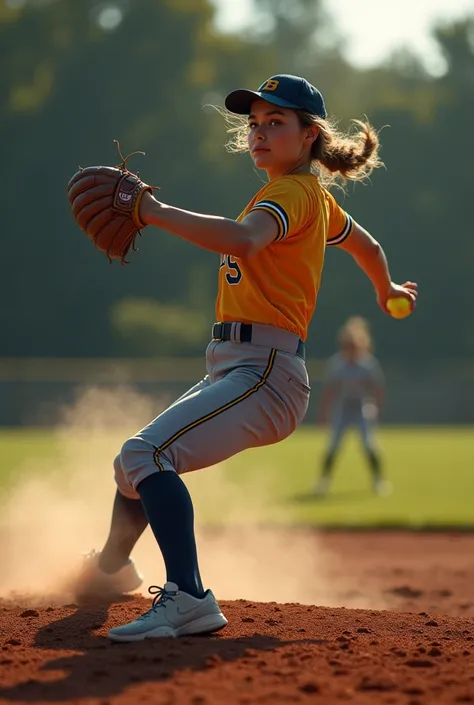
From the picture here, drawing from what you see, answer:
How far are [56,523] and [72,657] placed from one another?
278 cm

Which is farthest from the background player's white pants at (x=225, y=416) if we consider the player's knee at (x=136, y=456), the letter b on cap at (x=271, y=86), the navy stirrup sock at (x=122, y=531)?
the letter b on cap at (x=271, y=86)

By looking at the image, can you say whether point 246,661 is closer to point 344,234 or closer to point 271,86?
point 344,234

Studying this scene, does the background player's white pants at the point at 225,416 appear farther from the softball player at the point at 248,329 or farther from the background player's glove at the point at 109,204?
the background player's glove at the point at 109,204

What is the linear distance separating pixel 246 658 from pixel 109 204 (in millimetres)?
1453

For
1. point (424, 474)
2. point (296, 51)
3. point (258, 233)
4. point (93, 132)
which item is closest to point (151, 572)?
point (258, 233)

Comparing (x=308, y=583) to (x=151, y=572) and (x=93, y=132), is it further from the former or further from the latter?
(x=93, y=132)

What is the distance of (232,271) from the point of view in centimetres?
374

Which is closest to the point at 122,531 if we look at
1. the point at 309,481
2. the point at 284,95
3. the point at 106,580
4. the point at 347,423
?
the point at 106,580

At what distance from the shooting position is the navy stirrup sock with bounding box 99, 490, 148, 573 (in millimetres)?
4109

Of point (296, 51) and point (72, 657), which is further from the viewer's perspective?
point (296, 51)

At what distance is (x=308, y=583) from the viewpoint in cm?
646

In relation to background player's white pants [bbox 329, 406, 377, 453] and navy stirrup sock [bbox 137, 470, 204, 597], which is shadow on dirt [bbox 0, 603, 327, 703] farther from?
background player's white pants [bbox 329, 406, 377, 453]

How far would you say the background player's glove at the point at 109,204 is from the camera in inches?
136

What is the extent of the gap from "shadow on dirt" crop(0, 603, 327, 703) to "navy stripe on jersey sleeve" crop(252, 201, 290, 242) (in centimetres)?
128
